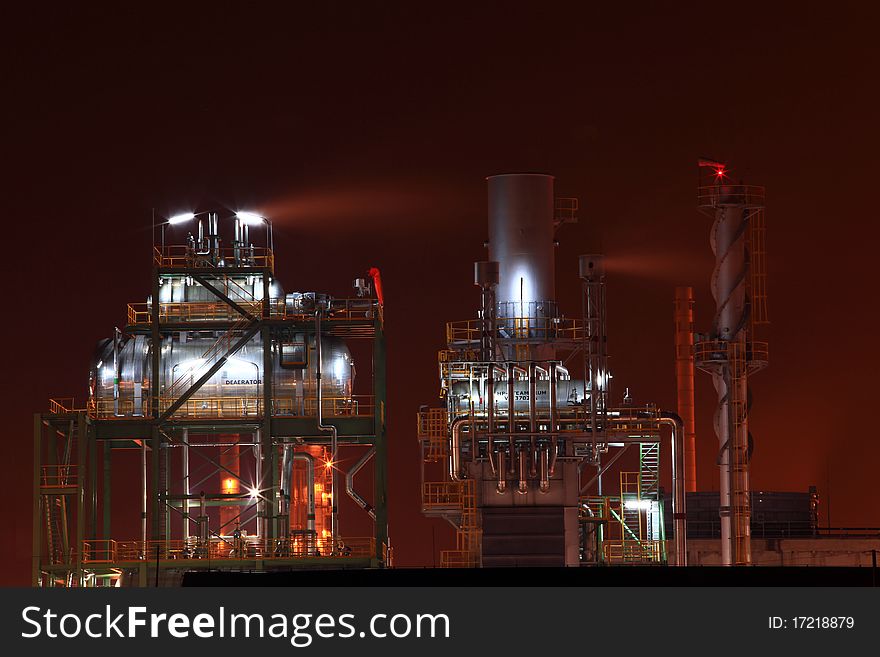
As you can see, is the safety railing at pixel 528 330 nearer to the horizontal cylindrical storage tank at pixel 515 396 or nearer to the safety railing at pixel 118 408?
the horizontal cylindrical storage tank at pixel 515 396

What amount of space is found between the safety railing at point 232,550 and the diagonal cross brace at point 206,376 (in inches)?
155

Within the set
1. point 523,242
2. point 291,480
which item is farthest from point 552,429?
point 291,480

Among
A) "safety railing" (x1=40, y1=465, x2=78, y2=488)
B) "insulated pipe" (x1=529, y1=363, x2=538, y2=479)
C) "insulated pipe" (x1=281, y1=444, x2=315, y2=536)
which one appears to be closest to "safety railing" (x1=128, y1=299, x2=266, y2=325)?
"insulated pipe" (x1=281, y1=444, x2=315, y2=536)

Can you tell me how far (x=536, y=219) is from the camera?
69188 millimetres

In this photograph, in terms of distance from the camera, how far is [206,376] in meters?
67.8

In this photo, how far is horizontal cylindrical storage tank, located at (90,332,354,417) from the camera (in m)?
68.1

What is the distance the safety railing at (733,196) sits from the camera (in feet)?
225

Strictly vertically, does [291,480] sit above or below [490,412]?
below

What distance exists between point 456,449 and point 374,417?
3.54 meters

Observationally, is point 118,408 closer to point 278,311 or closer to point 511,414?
point 278,311

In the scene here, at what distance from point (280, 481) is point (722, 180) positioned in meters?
17.1
